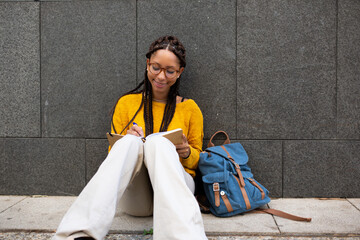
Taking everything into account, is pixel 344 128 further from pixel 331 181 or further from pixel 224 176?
pixel 224 176

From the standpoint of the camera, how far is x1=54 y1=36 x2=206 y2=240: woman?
6.34 ft

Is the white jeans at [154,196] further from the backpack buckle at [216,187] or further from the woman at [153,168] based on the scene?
the backpack buckle at [216,187]

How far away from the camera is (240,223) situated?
2.80 m

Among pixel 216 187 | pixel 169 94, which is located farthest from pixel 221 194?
pixel 169 94

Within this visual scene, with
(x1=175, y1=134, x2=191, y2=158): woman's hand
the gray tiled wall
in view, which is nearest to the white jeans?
(x1=175, y1=134, x2=191, y2=158): woman's hand

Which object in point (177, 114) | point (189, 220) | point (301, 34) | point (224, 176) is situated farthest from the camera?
point (301, 34)

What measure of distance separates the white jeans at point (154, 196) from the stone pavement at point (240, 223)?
678 mm

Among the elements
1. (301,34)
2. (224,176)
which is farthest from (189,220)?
(301,34)

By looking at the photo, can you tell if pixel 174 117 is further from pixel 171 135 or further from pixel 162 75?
pixel 171 135

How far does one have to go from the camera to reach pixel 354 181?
3.52 metres

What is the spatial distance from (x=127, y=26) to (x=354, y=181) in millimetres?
3086

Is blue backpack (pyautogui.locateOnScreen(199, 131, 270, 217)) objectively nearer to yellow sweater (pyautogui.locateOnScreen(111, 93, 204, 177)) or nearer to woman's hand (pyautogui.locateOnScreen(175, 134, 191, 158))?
yellow sweater (pyautogui.locateOnScreen(111, 93, 204, 177))

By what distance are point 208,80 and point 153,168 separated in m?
1.64

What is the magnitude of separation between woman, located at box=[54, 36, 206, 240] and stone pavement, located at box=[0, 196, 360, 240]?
293 millimetres
